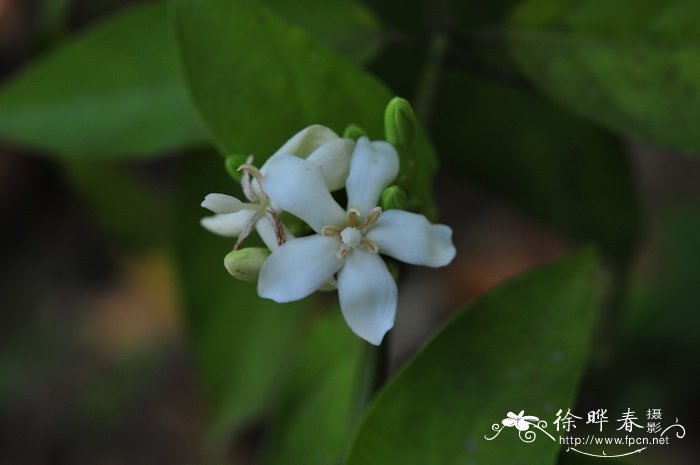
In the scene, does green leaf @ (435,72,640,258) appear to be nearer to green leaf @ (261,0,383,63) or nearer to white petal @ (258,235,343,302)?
green leaf @ (261,0,383,63)

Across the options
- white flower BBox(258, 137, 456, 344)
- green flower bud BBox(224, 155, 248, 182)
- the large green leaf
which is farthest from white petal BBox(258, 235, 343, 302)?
the large green leaf

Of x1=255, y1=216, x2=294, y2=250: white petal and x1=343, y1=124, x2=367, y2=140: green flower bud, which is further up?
x1=343, y1=124, x2=367, y2=140: green flower bud

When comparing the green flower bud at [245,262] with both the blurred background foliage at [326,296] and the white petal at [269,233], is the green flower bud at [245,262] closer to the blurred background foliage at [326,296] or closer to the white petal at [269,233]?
the white petal at [269,233]

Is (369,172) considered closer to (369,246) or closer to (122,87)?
(369,246)

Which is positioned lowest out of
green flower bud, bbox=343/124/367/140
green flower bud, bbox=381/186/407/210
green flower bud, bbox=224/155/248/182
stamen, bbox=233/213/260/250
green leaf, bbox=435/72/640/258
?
stamen, bbox=233/213/260/250

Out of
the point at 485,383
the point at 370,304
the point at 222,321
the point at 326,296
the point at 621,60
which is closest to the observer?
the point at 370,304

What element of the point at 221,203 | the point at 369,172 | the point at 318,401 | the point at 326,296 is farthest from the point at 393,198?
the point at 326,296

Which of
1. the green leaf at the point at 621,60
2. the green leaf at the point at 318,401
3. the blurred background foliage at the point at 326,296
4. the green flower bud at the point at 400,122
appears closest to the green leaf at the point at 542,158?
the blurred background foliage at the point at 326,296
